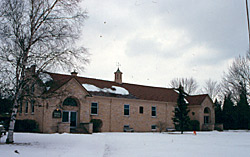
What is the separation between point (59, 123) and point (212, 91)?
43510 mm

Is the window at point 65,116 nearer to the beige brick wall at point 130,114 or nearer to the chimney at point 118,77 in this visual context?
the beige brick wall at point 130,114

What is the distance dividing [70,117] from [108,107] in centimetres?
543

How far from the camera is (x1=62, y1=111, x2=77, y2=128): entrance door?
26.7 metres

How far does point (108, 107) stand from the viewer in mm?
30953

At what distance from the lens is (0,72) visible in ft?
43.8

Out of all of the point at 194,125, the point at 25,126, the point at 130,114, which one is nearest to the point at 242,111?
the point at 194,125

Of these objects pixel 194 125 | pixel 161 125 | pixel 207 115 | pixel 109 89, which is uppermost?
pixel 109 89

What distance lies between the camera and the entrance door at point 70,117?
87.6 feet

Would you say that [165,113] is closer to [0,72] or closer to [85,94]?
[85,94]

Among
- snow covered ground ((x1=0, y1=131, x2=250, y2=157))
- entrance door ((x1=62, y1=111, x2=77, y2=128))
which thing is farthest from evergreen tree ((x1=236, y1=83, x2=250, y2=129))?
entrance door ((x1=62, y1=111, x2=77, y2=128))

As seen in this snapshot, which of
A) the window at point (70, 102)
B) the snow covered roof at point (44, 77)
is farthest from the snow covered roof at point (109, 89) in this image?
the snow covered roof at point (44, 77)

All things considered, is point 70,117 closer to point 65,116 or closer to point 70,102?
point 65,116

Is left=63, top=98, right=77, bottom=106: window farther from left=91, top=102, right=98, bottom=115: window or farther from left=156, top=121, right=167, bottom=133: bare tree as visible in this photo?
left=156, top=121, right=167, bottom=133: bare tree

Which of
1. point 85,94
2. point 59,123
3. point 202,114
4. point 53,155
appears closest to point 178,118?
point 202,114
